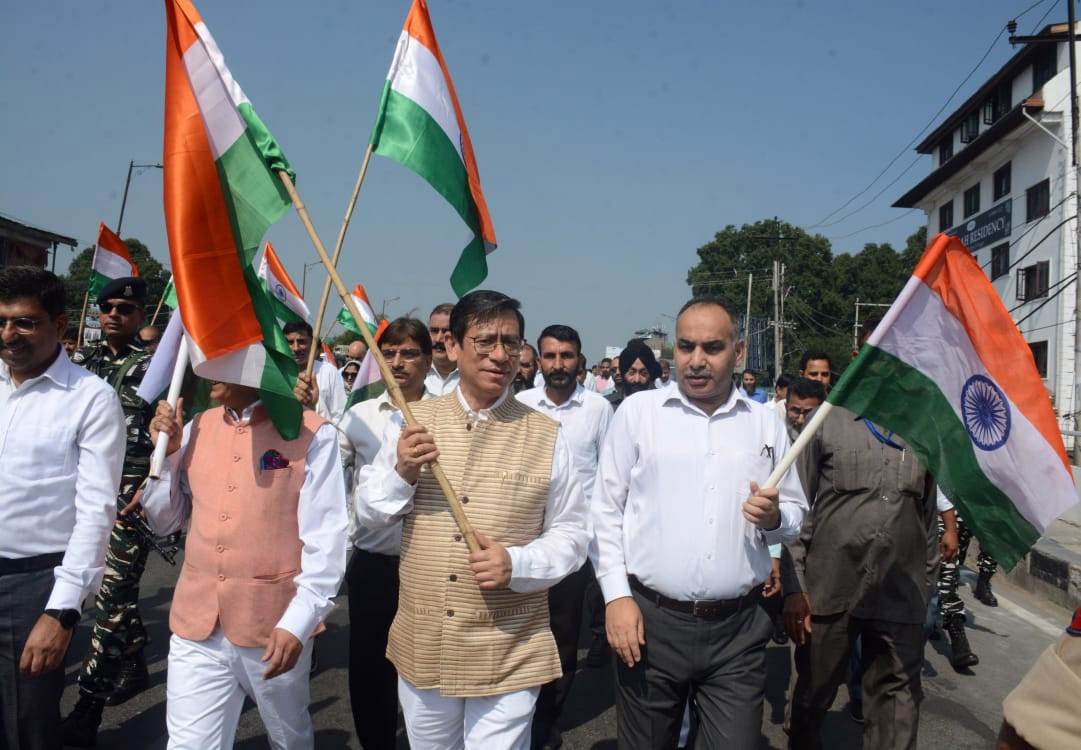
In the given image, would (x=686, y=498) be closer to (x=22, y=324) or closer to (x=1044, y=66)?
(x=22, y=324)

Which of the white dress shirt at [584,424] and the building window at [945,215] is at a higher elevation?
the building window at [945,215]

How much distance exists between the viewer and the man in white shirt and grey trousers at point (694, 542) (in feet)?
10.5

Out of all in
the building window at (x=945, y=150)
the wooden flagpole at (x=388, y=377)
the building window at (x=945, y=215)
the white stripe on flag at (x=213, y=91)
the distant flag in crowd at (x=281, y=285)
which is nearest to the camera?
the wooden flagpole at (x=388, y=377)

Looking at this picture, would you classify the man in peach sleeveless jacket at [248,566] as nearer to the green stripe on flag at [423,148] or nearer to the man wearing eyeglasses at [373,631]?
the man wearing eyeglasses at [373,631]

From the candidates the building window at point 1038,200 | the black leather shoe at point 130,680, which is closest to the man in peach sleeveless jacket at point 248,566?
the black leather shoe at point 130,680

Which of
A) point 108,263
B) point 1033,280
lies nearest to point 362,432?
point 108,263

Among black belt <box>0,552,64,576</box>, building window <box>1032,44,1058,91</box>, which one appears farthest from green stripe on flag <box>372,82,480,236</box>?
building window <box>1032,44,1058,91</box>

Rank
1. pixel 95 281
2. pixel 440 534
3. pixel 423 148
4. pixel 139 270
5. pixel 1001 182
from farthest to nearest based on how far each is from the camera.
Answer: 1. pixel 139 270
2. pixel 1001 182
3. pixel 95 281
4. pixel 423 148
5. pixel 440 534

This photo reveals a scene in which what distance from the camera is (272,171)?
346 centimetres

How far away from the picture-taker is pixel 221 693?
3115 mm

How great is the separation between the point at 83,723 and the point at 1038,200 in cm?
3138

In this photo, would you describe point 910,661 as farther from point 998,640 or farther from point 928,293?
point 998,640

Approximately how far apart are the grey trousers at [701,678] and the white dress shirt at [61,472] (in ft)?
6.74

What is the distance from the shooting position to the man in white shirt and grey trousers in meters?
3.20
